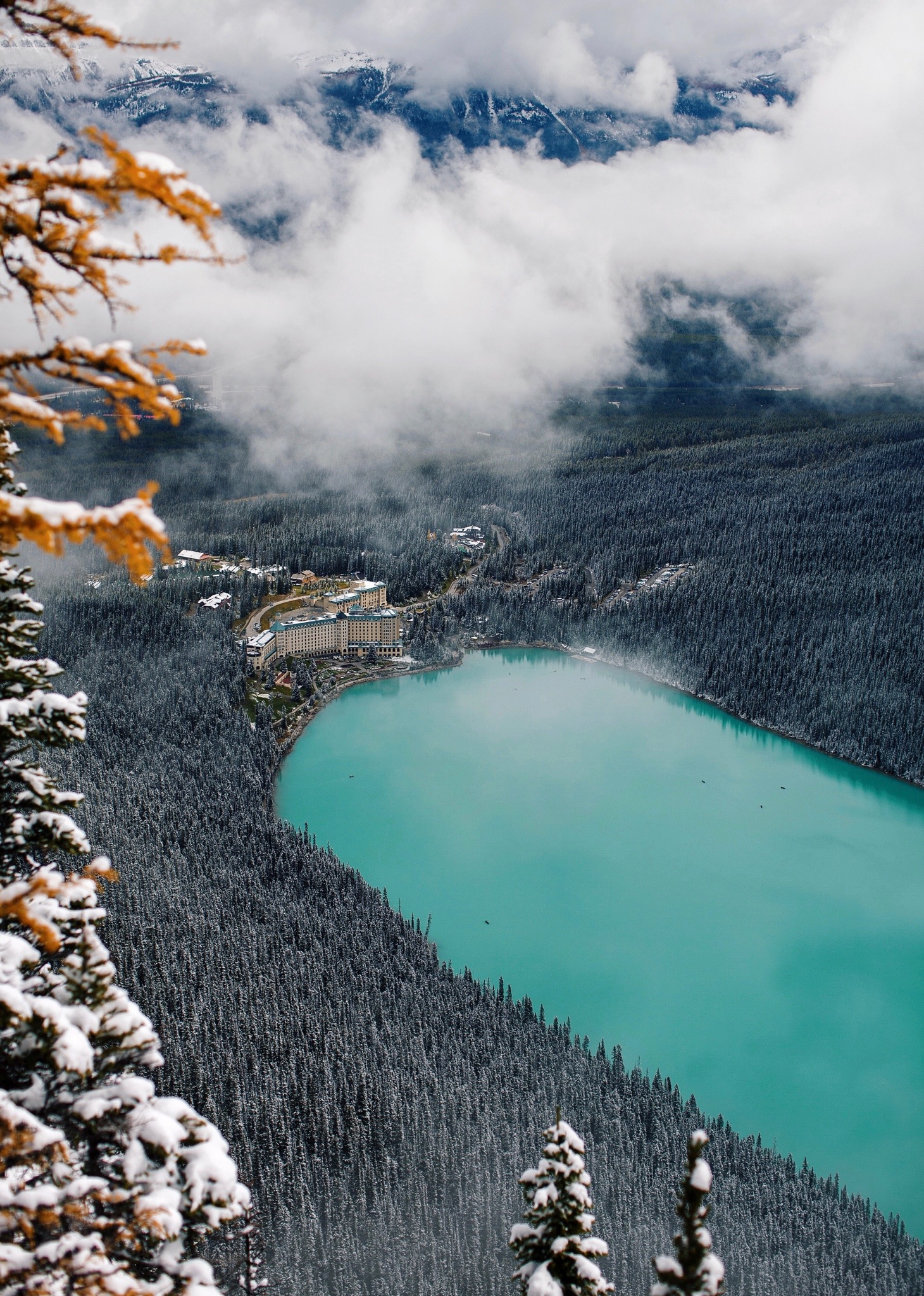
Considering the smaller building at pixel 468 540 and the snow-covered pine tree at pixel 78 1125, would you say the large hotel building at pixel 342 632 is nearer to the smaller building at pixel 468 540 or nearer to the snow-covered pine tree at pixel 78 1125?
the smaller building at pixel 468 540

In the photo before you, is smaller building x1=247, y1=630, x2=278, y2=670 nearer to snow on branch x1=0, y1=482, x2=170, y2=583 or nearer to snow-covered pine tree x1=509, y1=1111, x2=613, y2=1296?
snow-covered pine tree x1=509, y1=1111, x2=613, y2=1296

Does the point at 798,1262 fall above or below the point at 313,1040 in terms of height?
below

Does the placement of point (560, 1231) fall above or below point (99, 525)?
below

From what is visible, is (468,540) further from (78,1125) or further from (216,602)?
(78,1125)

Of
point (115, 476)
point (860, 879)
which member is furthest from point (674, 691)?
point (115, 476)

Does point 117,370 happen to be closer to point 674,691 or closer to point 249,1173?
point 249,1173

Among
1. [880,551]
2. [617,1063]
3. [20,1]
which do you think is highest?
[880,551]

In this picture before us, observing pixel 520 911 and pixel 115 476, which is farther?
pixel 115 476

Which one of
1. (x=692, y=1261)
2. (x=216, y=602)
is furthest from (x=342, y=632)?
(x=692, y=1261)
